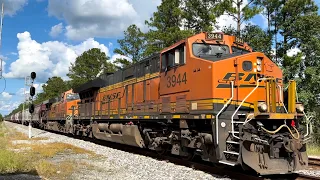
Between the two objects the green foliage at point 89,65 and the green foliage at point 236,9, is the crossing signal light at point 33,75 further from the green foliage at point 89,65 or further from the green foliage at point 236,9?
the green foliage at point 89,65

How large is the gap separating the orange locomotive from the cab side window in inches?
1.2

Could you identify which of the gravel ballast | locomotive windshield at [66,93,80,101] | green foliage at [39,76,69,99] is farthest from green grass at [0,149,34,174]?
green foliage at [39,76,69,99]

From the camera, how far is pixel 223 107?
27.0 feet

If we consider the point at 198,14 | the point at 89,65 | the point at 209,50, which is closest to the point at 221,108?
the point at 209,50

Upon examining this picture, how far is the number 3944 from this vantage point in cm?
962

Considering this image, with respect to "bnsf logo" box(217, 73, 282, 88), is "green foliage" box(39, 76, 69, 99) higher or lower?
higher

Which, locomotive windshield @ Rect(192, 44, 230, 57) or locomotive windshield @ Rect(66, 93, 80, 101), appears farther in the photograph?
locomotive windshield @ Rect(66, 93, 80, 101)

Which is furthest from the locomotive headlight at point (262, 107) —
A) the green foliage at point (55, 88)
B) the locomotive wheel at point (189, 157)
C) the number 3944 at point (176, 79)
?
the green foliage at point (55, 88)

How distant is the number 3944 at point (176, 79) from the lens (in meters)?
9.62

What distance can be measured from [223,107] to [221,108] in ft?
0.24

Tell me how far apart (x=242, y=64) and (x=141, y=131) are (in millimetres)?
5594

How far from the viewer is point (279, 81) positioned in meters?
9.15

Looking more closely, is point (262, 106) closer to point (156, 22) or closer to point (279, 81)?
point (279, 81)

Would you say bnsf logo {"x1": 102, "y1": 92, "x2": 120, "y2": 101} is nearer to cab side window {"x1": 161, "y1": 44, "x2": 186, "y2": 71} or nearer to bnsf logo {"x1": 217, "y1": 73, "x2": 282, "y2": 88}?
cab side window {"x1": 161, "y1": 44, "x2": 186, "y2": 71}
